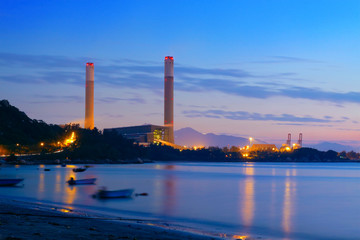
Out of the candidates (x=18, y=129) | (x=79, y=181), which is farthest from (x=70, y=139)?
(x=18, y=129)

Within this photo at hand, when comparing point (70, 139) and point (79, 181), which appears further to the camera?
point (70, 139)

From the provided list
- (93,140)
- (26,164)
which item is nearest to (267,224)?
(26,164)

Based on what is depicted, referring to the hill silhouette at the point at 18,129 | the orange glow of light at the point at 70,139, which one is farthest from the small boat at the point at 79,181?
the orange glow of light at the point at 70,139

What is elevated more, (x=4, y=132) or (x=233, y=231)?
(x=4, y=132)

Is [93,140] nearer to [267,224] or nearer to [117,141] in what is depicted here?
[117,141]

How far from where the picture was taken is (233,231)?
22.5 m

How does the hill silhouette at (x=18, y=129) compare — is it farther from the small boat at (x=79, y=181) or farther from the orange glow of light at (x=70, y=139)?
the orange glow of light at (x=70, y=139)

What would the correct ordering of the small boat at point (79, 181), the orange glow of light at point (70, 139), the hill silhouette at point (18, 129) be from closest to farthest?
the hill silhouette at point (18, 129) < the small boat at point (79, 181) < the orange glow of light at point (70, 139)

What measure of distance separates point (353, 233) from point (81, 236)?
15.6 metres

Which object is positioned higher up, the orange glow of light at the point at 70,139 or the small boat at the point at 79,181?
the orange glow of light at the point at 70,139

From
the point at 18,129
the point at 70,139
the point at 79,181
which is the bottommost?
the point at 79,181

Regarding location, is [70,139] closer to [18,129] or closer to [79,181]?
[79,181]

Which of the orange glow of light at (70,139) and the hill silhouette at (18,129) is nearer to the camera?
the hill silhouette at (18,129)

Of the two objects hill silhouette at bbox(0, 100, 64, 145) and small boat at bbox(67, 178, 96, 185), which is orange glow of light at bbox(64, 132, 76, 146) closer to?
small boat at bbox(67, 178, 96, 185)
